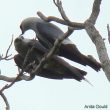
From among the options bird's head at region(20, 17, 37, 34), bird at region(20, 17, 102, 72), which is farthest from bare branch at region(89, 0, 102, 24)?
bird's head at region(20, 17, 37, 34)

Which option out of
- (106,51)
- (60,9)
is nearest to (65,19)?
(60,9)

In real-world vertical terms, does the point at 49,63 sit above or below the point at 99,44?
below

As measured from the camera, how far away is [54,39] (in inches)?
288

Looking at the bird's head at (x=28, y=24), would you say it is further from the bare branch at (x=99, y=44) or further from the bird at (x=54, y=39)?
the bare branch at (x=99, y=44)

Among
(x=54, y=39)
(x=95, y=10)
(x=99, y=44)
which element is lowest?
(x=54, y=39)

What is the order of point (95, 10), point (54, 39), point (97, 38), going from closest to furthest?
1. point (97, 38)
2. point (95, 10)
3. point (54, 39)

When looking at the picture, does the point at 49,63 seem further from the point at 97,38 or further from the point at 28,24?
the point at 97,38

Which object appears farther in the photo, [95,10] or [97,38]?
[95,10]

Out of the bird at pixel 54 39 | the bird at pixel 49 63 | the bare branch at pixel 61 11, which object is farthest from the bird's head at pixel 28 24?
the bare branch at pixel 61 11

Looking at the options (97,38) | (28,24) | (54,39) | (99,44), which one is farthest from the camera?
(28,24)

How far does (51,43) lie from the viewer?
725 cm

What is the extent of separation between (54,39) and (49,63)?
0.37 metres

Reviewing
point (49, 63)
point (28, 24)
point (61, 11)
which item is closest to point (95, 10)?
point (61, 11)

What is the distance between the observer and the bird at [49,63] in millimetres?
7055
